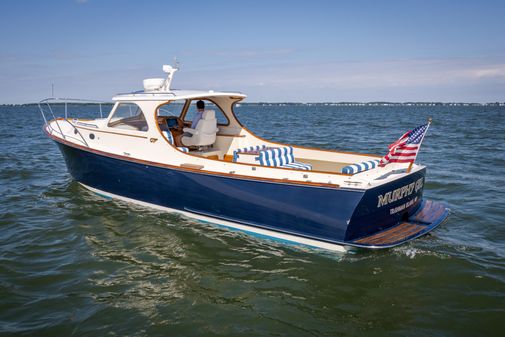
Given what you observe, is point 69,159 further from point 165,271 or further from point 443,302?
point 443,302

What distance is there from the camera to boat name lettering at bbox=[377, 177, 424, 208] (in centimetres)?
648

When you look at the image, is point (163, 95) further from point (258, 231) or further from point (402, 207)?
point (402, 207)

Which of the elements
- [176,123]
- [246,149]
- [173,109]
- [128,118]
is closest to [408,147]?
[246,149]

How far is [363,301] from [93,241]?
4840 mm

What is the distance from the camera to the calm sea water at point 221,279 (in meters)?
5.03

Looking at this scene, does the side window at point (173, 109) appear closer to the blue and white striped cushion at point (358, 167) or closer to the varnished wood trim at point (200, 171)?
the varnished wood trim at point (200, 171)

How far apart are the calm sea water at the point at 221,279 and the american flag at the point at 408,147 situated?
5.07 ft

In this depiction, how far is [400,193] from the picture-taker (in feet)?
22.3

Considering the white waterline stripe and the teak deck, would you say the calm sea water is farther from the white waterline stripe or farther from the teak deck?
the teak deck

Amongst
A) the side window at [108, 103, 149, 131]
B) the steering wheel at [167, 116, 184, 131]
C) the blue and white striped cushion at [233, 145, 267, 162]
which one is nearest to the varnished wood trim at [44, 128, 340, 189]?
the side window at [108, 103, 149, 131]

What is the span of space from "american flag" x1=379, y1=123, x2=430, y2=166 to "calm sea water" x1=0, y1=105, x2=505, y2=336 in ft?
5.07

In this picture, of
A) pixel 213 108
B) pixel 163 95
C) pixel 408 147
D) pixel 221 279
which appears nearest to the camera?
pixel 221 279

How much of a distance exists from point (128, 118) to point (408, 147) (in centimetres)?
577

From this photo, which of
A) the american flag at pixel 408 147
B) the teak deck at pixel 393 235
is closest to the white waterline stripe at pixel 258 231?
the teak deck at pixel 393 235
